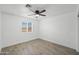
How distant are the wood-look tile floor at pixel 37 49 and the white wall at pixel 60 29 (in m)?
0.11

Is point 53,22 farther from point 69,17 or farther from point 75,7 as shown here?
point 75,7

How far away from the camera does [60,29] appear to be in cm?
175

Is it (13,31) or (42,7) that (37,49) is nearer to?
(13,31)

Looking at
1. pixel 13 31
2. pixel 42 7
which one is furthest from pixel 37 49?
pixel 42 7

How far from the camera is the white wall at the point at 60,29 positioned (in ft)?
5.43

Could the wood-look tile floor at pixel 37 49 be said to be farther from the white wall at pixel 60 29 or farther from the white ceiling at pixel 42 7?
the white ceiling at pixel 42 7

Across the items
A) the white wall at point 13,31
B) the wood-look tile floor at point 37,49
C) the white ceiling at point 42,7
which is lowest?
the wood-look tile floor at point 37,49

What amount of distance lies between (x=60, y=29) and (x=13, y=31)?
95 cm

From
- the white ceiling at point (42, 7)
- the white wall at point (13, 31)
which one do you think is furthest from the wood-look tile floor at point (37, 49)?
the white ceiling at point (42, 7)

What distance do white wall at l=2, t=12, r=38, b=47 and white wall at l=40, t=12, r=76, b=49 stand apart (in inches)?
7.8

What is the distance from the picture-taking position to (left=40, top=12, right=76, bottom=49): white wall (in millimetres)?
1656

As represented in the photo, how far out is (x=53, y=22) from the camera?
177 cm

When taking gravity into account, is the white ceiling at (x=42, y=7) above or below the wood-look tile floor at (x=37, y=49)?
above
